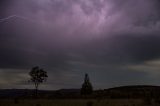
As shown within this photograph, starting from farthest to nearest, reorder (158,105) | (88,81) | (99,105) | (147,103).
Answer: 1. (88,81)
2. (99,105)
3. (147,103)
4. (158,105)

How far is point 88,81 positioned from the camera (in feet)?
414

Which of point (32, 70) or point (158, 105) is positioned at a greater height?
point (32, 70)

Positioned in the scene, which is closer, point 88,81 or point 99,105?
point 99,105

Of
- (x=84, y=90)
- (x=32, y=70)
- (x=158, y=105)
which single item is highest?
(x=32, y=70)

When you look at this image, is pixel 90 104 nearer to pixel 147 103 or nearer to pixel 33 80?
pixel 147 103

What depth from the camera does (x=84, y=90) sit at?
414 ft

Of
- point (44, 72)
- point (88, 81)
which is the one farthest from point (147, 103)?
point (44, 72)

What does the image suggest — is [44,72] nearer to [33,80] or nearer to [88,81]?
[33,80]

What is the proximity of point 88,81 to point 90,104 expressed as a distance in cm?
7016

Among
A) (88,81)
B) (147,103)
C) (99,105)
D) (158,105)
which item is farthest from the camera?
(88,81)

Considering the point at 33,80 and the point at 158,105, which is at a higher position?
the point at 33,80

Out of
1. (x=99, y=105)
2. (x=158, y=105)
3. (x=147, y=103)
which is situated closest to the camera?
(x=158, y=105)

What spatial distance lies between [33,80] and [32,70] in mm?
3707

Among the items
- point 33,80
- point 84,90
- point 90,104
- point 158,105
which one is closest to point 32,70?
point 33,80
